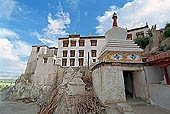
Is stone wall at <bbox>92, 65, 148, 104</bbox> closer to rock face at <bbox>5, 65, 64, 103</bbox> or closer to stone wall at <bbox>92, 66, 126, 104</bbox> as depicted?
stone wall at <bbox>92, 66, 126, 104</bbox>

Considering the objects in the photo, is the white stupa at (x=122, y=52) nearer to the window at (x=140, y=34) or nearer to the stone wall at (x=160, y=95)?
the stone wall at (x=160, y=95)

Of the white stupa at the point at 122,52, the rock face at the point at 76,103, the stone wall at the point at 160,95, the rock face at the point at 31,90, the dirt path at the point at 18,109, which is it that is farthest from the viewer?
the rock face at the point at 31,90

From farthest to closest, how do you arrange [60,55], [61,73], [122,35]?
1. [60,55]
2. [61,73]
3. [122,35]

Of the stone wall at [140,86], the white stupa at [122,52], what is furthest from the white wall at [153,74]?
the white stupa at [122,52]

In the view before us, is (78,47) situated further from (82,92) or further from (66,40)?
(82,92)

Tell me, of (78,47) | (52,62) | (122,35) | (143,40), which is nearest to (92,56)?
(78,47)

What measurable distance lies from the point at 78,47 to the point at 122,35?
16938 mm

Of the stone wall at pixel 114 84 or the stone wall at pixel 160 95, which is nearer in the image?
the stone wall at pixel 160 95

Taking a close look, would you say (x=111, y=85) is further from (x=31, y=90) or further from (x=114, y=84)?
(x=31, y=90)

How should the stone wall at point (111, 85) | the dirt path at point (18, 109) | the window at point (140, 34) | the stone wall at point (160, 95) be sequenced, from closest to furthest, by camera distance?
1. the stone wall at point (160, 95)
2. the stone wall at point (111, 85)
3. the dirt path at point (18, 109)
4. the window at point (140, 34)

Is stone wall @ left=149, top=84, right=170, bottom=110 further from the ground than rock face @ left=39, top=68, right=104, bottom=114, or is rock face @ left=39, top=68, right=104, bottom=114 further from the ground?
stone wall @ left=149, top=84, right=170, bottom=110

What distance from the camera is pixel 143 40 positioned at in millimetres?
19125

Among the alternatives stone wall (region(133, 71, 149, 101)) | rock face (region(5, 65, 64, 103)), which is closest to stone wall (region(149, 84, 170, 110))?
stone wall (region(133, 71, 149, 101))

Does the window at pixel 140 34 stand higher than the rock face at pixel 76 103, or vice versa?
the window at pixel 140 34
